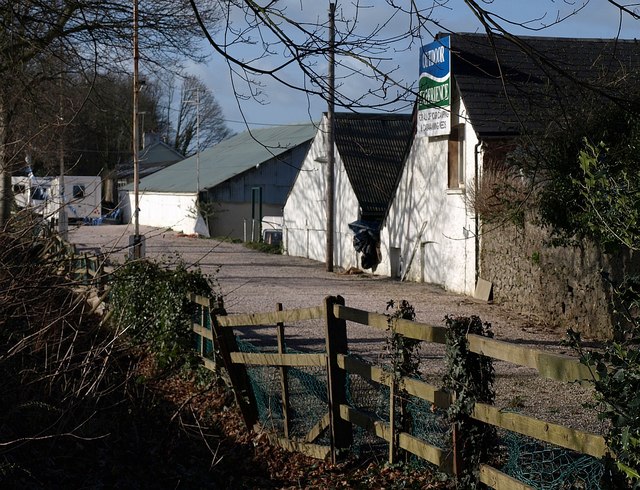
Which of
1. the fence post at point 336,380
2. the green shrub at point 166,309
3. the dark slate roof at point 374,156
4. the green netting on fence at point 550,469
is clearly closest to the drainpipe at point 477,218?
the dark slate roof at point 374,156

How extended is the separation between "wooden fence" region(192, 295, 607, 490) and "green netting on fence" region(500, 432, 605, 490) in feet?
0.47

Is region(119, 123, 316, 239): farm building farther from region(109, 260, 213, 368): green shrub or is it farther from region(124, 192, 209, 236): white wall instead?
region(109, 260, 213, 368): green shrub

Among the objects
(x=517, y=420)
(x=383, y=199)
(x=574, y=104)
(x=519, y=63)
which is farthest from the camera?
(x=383, y=199)

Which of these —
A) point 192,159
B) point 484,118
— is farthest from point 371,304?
point 192,159

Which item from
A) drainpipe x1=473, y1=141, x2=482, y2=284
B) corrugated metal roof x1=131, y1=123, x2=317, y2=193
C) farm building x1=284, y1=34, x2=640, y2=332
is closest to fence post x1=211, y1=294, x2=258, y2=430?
farm building x1=284, y1=34, x2=640, y2=332

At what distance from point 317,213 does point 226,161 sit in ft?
72.8

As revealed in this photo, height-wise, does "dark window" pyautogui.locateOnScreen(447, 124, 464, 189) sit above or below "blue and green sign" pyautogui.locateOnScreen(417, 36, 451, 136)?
below

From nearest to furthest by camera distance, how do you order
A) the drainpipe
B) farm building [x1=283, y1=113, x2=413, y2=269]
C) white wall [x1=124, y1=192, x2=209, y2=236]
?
1. the drainpipe
2. farm building [x1=283, y1=113, x2=413, y2=269]
3. white wall [x1=124, y1=192, x2=209, y2=236]

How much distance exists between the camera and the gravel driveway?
409 inches

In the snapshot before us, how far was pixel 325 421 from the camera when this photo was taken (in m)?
7.96

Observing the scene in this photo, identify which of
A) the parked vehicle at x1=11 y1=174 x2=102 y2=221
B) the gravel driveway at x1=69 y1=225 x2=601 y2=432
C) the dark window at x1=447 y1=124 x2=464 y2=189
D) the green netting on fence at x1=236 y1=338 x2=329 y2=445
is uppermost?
the dark window at x1=447 y1=124 x2=464 y2=189

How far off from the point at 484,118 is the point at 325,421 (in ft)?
47.4

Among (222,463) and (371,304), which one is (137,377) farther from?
(371,304)

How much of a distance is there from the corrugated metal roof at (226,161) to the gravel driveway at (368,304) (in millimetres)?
12457
